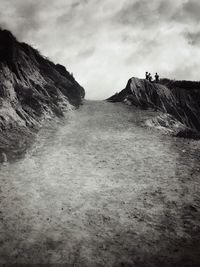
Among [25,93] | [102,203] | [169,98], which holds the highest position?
[169,98]

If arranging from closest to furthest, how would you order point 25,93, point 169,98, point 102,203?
1. point 102,203
2. point 25,93
3. point 169,98

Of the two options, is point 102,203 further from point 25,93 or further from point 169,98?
point 169,98

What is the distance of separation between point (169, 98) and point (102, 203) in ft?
107

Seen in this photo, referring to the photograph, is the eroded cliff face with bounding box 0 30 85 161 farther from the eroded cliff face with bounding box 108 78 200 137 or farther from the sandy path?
the eroded cliff face with bounding box 108 78 200 137

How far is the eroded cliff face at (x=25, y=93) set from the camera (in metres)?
18.3

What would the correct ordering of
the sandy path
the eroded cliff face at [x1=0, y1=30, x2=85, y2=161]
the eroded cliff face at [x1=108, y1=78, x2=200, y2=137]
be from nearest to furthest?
1. the sandy path
2. the eroded cliff face at [x1=0, y1=30, x2=85, y2=161]
3. the eroded cliff face at [x1=108, y1=78, x2=200, y2=137]

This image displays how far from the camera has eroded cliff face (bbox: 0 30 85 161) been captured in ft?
60.1

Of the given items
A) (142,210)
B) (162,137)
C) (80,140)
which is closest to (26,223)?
(142,210)

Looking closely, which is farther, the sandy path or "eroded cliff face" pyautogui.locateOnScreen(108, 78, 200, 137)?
"eroded cliff face" pyautogui.locateOnScreen(108, 78, 200, 137)

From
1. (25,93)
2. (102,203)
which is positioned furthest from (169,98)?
(102,203)

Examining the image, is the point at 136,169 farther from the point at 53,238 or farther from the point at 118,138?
the point at 53,238

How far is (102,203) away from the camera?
475 inches

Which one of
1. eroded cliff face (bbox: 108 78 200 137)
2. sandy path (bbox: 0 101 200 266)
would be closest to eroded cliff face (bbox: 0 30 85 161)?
sandy path (bbox: 0 101 200 266)

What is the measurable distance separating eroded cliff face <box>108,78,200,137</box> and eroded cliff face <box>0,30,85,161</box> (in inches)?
305
